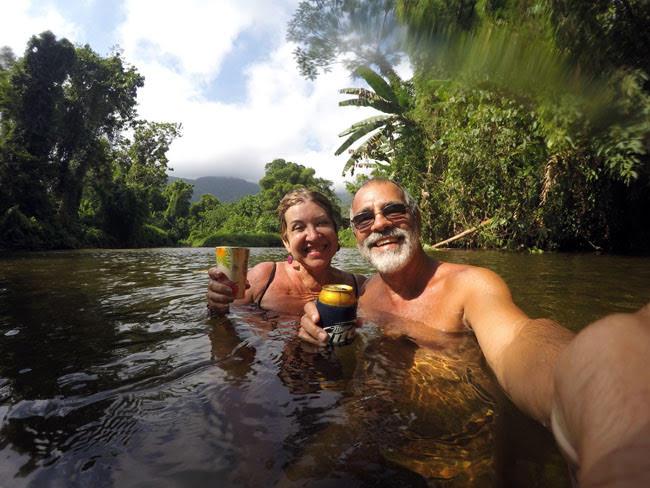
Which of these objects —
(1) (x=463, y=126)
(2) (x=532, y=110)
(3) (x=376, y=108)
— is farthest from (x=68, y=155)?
(2) (x=532, y=110)

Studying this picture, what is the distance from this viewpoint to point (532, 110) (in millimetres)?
9008

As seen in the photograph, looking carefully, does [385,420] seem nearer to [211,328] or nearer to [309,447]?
[309,447]

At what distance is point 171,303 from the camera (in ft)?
13.9

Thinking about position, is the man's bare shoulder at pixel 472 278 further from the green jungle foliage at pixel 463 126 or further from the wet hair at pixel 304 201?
the green jungle foliage at pixel 463 126

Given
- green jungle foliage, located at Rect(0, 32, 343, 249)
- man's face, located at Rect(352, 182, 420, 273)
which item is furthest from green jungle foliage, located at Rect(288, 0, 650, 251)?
green jungle foliage, located at Rect(0, 32, 343, 249)

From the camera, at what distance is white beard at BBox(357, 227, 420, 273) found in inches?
111

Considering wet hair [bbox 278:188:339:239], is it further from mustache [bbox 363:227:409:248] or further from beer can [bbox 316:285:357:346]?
beer can [bbox 316:285:357:346]

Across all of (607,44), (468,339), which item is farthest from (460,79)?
(468,339)

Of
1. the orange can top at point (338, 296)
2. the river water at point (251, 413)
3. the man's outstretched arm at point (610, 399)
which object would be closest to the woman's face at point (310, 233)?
the river water at point (251, 413)

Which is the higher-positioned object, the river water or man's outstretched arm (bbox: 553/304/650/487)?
man's outstretched arm (bbox: 553/304/650/487)

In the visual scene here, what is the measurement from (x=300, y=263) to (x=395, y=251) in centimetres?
108

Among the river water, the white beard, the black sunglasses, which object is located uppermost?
the black sunglasses

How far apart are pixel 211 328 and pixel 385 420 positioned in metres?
2.00

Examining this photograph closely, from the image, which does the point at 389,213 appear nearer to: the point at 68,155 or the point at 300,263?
the point at 300,263
